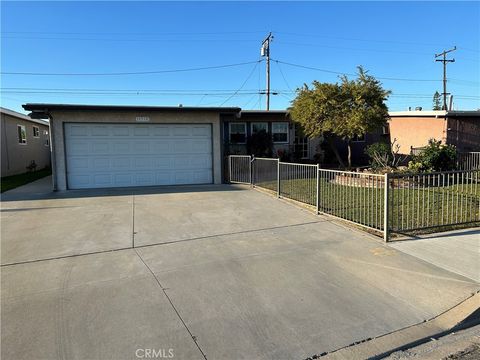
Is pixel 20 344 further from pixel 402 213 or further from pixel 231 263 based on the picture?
pixel 402 213

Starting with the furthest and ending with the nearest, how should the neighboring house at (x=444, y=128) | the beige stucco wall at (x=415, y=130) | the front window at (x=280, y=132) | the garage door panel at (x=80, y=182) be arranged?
the front window at (x=280, y=132), the beige stucco wall at (x=415, y=130), the neighboring house at (x=444, y=128), the garage door panel at (x=80, y=182)

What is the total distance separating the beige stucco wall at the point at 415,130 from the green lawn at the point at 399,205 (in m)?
9.66

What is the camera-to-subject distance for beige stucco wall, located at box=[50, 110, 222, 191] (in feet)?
43.0

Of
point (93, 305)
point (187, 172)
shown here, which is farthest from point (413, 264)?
point (187, 172)

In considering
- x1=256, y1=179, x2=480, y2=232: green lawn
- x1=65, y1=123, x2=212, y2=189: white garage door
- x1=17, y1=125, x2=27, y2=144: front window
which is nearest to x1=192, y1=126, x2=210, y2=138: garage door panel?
x1=65, y1=123, x2=212, y2=189: white garage door

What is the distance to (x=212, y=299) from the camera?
164 inches

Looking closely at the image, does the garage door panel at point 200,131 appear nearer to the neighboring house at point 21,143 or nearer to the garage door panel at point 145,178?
the garage door panel at point 145,178

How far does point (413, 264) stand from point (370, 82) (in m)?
10.8

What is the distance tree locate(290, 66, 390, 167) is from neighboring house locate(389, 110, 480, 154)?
5312 mm

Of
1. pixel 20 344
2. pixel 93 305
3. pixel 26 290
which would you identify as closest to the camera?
pixel 20 344

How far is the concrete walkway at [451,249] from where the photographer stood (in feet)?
16.8

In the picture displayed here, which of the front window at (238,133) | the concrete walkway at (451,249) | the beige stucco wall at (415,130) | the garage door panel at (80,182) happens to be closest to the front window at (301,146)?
the front window at (238,133)

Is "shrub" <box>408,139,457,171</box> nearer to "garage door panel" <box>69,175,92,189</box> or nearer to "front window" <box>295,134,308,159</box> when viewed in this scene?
"front window" <box>295,134,308,159</box>

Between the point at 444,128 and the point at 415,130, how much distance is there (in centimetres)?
179
